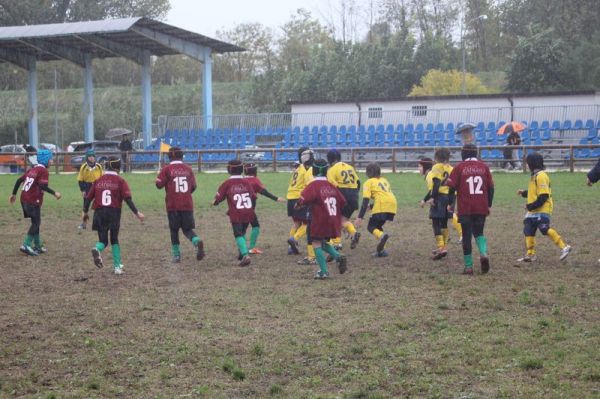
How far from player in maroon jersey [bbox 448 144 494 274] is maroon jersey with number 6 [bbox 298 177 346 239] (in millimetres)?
1647

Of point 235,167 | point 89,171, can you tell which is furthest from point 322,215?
point 89,171

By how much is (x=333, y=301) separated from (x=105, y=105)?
64.2 m

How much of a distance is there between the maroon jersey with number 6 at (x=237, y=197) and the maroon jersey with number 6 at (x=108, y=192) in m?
1.43

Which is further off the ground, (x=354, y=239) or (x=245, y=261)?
(x=354, y=239)

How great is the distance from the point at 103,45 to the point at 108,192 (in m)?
32.3

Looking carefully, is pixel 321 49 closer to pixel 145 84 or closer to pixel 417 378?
pixel 145 84

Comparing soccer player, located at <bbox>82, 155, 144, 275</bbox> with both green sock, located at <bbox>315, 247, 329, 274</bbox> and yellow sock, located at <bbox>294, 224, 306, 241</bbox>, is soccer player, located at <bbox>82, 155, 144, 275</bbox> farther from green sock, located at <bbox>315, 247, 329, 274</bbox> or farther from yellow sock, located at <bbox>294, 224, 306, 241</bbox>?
yellow sock, located at <bbox>294, 224, 306, 241</bbox>

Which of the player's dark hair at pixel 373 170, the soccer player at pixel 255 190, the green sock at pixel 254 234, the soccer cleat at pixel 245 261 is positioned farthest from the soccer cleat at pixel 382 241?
the soccer cleat at pixel 245 261

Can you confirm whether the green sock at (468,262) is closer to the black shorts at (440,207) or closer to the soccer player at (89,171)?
the black shorts at (440,207)

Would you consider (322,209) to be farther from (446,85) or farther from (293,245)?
(446,85)

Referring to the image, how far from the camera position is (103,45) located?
43438mm

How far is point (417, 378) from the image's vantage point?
697 cm

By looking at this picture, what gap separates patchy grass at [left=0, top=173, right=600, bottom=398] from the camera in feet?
22.8

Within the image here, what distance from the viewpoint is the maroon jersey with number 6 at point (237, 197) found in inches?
525
